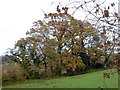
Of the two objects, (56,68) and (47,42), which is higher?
(47,42)

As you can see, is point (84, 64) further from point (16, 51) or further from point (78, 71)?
point (16, 51)

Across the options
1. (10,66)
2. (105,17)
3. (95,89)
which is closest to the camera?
(105,17)

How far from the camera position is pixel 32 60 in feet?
111

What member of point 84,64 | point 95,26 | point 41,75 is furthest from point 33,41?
point 95,26

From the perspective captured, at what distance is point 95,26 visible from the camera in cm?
316

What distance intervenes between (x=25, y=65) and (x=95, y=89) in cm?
1597

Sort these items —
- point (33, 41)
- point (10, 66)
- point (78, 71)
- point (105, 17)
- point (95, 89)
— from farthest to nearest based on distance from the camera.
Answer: point (78, 71), point (33, 41), point (10, 66), point (95, 89), point (105, 17)

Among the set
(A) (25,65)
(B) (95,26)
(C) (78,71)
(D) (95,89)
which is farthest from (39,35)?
(B) (95,26)

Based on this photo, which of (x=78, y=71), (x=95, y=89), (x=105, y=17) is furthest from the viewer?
(x=78, y=71)

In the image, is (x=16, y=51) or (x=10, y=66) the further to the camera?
(x=16, y=51)

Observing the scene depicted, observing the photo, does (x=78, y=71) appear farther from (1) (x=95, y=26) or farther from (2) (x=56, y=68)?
(1) (x=95, y=26)

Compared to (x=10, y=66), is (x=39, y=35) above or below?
above

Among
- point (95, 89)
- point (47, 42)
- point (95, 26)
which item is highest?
point (47, 42)

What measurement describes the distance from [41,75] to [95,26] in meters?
30.6
